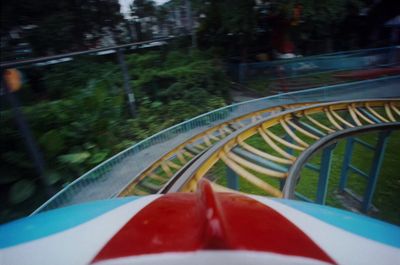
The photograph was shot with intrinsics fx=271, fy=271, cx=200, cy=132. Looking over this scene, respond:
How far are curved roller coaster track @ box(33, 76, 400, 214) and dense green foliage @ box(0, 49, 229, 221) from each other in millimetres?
1253

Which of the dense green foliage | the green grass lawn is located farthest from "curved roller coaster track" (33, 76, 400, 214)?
the dense green foliage

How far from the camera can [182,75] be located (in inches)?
294

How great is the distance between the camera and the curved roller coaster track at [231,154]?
8.23ft

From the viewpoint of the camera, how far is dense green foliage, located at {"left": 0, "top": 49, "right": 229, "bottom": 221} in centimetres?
395

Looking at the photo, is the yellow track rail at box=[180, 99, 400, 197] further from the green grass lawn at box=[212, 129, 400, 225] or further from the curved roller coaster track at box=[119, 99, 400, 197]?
the green grass lawn at box=[212, 129, 400, 225]

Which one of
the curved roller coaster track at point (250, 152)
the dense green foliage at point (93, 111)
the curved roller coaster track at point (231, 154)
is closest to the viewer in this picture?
the curved roller coaster track at point (250, 152)

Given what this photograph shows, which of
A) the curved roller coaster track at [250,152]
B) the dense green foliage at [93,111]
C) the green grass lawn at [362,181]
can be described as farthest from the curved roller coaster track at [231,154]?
the dense green foliage at [93,111]

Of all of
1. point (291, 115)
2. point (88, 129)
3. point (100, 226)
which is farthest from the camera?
point (88, 129)

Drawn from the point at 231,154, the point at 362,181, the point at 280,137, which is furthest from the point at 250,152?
the point at 362,181

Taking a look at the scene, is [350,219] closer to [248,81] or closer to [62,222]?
[62,222]

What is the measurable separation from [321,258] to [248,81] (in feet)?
29.3

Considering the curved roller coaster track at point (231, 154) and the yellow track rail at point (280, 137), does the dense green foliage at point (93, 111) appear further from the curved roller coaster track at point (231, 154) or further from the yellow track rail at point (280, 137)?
the yellow track rail at point (280, 137)

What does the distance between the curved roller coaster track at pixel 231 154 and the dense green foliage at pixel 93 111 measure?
1253 mm

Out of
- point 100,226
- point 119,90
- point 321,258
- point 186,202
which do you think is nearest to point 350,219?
point 321,258
